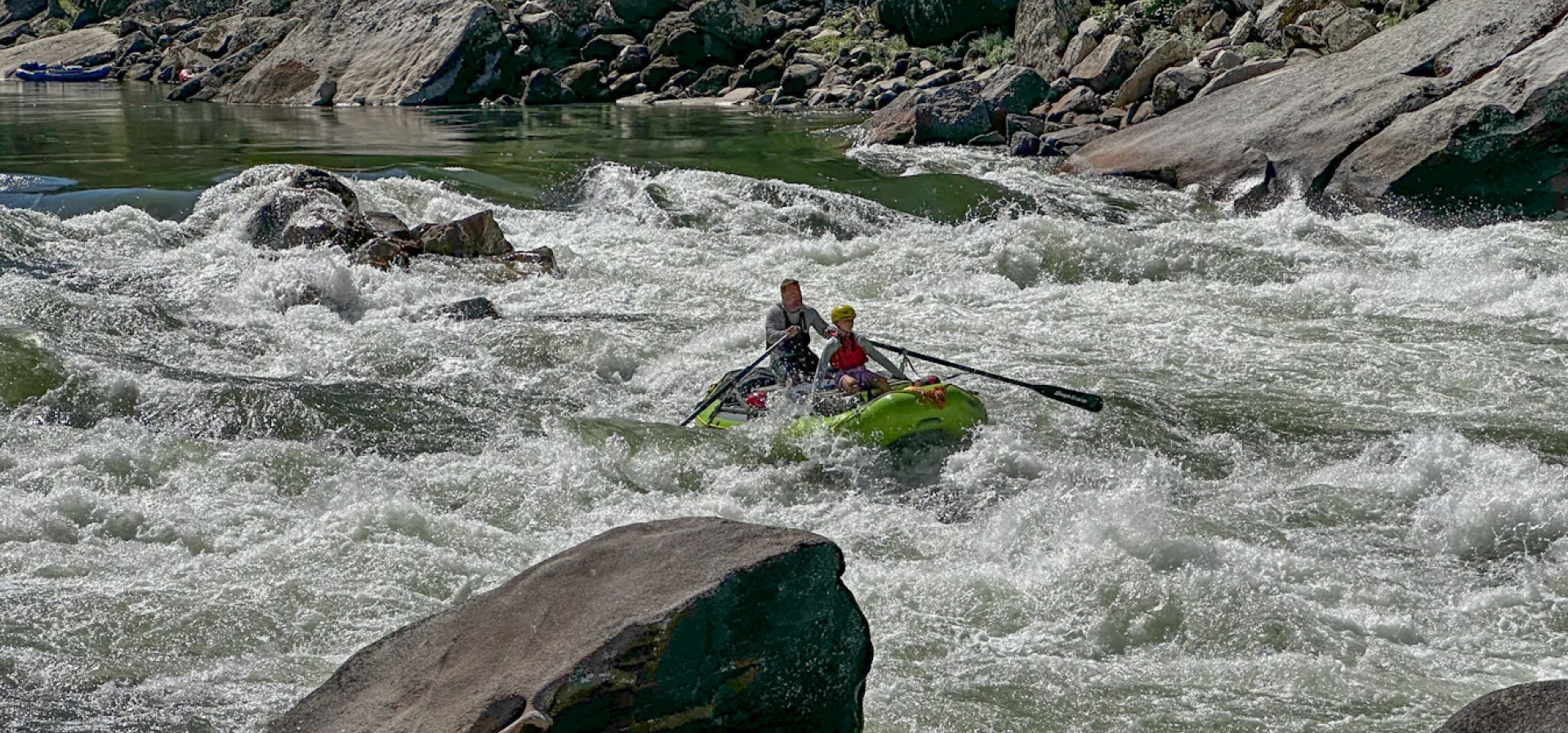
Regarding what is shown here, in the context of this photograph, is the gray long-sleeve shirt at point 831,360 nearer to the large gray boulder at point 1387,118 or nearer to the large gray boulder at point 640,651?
the large gray boulder at point 640,651

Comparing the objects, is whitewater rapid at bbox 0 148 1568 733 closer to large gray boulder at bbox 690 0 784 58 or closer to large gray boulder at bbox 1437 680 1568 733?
large gray boulder at bbox 1437 680 1568 733

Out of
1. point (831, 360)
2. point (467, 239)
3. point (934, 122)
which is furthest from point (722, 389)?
point (934, 122)

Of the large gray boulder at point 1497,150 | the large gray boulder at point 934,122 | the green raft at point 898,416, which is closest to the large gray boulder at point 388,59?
the large gray boulder at point 934,122

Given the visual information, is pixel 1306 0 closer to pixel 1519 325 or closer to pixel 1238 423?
pixel 1519 325

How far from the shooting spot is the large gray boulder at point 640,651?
12.6 ft

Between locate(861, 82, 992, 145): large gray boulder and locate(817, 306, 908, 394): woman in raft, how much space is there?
11434 mm

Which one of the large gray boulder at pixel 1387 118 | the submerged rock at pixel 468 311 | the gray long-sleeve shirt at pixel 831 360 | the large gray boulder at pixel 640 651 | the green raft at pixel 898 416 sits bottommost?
the submerged rock at pixel 468 311

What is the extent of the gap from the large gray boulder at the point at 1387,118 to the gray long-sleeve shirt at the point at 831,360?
302 inches

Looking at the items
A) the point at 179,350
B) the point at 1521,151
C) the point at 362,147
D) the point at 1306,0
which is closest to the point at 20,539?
the point at 179,350

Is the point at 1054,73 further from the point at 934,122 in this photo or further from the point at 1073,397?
the point at 1073,397

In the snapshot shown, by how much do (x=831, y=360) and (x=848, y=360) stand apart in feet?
0.37

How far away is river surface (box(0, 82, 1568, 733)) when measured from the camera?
18.9ft

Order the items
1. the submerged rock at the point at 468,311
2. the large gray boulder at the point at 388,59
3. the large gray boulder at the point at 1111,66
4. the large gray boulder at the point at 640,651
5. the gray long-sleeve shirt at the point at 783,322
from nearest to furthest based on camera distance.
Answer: the large gray boulder at the point at 640,651
the gray long-sleeve shirt at the point at 783,322
the submerged rock at the point at 468,311
the large gray boulder at the point at 1111,66
the large gray boulder at the point at 388,59

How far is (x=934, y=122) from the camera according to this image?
20.2m
